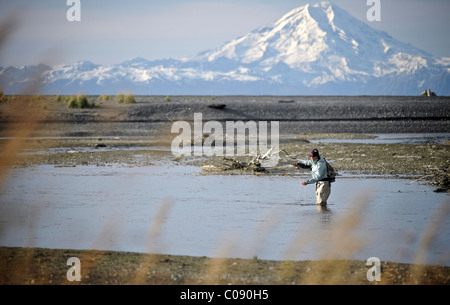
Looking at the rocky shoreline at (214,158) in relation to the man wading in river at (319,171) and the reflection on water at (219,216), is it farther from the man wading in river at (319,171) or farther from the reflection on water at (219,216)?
the man wading in river at (319,171)

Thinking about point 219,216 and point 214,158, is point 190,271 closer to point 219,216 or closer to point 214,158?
point 219,216

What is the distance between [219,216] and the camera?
49.8ft

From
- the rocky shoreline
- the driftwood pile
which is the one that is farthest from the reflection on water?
the driftwood pile

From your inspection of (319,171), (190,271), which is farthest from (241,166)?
(190,271)

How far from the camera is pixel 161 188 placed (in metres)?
20.5

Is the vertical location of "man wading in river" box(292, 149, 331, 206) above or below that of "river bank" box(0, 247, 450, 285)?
above

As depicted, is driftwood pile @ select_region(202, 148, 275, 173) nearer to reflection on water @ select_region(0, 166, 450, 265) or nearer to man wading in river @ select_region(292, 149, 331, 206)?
reflection on water @ select_region(0, 166, 450, 265)

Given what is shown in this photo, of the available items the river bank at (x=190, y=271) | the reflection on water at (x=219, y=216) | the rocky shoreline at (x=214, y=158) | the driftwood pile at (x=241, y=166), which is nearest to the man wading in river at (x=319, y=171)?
the reflection on water at (x=219, y=216)

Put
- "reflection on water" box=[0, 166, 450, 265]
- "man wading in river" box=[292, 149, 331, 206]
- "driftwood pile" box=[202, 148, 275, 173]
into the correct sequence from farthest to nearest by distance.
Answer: "driftwood pile" box=[202, 148, 275, 173]
"man wading in river" box=[292, 149, 331, 206]
"reflection on water" box=[0, 166, 450, 265]

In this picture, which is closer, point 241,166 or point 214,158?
point 241,166

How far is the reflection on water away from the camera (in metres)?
11.4
